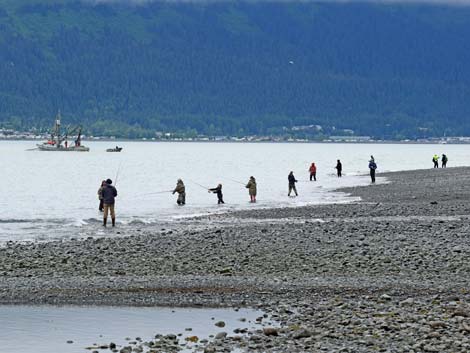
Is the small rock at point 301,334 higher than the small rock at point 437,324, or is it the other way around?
the small rock at point 437,324

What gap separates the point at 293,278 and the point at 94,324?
15.6 ft

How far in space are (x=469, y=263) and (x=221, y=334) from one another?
7.48m

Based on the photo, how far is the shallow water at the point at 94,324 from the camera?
15.2 meters

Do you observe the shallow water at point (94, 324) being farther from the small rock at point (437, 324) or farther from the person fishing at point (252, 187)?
the person fishing at point (252, 187)

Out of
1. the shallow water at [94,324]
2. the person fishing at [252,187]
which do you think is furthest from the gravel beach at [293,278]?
the person fishing at [252,187]

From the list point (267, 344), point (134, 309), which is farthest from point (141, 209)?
point (267, 344)

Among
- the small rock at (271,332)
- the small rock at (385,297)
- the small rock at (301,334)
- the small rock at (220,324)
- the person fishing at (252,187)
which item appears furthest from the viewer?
the person fishing at (252,187)

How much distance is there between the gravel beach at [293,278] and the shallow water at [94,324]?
43 centimetres

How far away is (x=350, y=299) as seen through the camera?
679 inches

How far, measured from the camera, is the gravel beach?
47.4 ft

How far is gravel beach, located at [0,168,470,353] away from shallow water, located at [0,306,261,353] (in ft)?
1.40

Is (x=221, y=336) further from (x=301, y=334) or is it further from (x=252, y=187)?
(x=252, y=187)

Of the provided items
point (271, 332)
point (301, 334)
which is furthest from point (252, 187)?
point (301, 334)

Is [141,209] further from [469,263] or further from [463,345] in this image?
[463,345]
